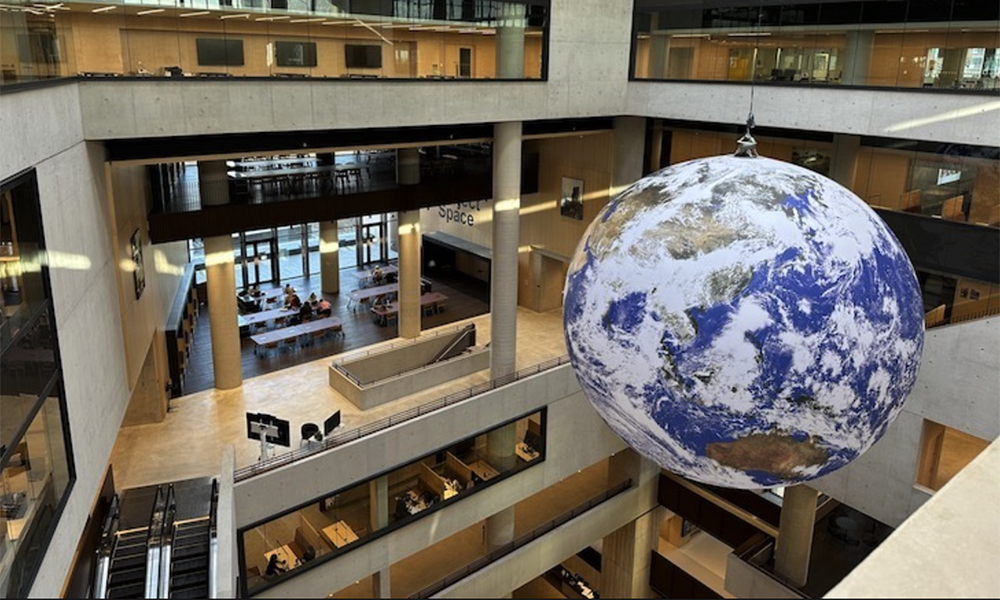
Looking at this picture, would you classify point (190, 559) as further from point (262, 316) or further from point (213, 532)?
point (262, 316)

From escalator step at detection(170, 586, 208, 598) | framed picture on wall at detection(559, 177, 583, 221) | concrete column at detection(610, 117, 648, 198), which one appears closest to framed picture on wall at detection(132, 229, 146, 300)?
escalator step at detection(170, 586, 208, 598)

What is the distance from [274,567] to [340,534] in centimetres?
408

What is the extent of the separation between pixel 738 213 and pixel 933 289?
14.2 metres

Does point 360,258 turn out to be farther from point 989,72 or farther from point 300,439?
point 989,72

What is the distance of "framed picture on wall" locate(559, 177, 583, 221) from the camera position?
26.8 metres

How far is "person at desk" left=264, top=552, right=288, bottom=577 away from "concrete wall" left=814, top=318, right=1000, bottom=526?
14221 millimetres

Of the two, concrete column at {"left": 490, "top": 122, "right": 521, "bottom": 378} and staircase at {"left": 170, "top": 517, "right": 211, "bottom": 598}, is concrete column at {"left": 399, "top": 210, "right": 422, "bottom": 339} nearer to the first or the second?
concrete column at {"left": 490, "top": 122, "right": 521, "bottom": 378}

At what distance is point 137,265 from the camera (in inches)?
688

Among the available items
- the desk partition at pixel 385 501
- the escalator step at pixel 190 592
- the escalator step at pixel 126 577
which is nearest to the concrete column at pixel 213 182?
the desk partition at pixel 385 501

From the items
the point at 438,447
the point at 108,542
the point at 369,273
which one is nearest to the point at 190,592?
the point at 108,542

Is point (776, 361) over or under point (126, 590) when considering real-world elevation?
over

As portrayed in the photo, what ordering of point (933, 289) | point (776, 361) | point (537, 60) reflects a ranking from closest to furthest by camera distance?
point (776, 361), point (933, 289), point (537, 60)

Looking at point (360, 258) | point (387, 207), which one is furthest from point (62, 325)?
point (360, 258)

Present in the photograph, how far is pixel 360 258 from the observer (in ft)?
115
